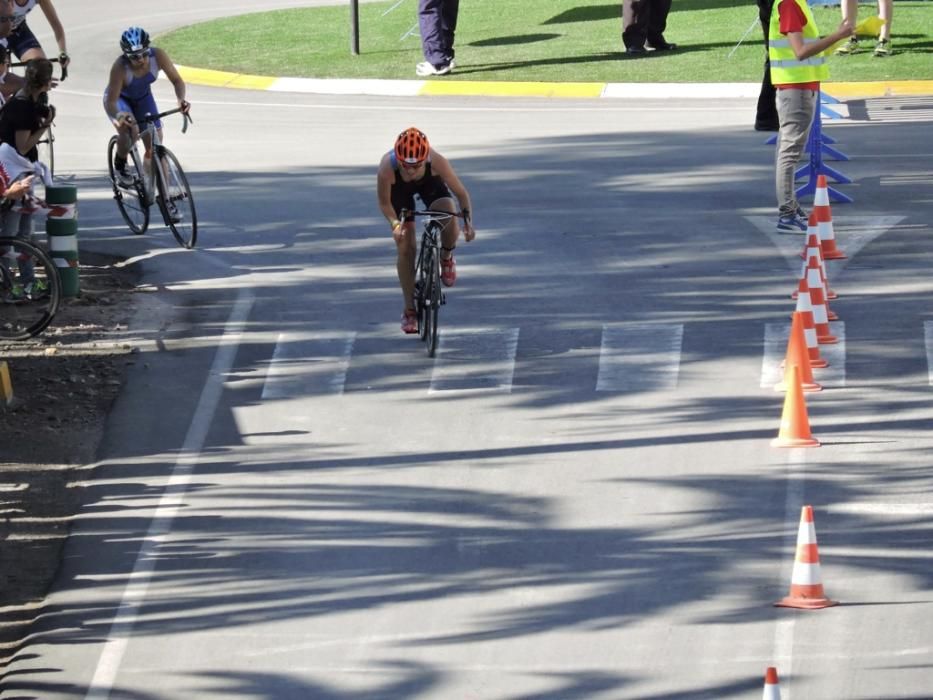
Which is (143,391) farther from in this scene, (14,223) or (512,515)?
(512,515)

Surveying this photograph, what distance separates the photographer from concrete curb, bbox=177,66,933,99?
2189 cm

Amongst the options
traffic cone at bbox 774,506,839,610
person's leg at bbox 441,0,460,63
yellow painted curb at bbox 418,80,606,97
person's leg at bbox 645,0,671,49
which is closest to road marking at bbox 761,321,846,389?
traffic cone at bbox 774,506,839,610

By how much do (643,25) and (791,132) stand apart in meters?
10.6

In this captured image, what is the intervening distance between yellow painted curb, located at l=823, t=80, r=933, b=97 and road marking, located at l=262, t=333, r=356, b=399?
10.5 m

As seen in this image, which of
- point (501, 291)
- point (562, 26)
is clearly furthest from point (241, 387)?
point (562, 26)

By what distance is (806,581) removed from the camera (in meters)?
8.48

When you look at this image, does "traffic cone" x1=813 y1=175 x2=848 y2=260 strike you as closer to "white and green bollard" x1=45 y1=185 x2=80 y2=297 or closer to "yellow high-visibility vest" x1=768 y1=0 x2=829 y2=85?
"yellow high-visibility vest" x1=768 y1=0 x2=829 y2=85

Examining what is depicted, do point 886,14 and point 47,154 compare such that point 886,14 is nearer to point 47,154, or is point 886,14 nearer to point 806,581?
point 47,154

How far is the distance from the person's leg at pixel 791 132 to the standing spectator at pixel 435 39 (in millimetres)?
9952

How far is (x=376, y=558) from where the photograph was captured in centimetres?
942

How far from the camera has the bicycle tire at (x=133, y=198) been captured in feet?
52.0

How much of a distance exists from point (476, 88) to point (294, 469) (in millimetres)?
13591

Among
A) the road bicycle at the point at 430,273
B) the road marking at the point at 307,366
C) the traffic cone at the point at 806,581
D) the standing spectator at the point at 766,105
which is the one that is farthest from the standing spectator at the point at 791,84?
the traffic cone at the point at 806,581

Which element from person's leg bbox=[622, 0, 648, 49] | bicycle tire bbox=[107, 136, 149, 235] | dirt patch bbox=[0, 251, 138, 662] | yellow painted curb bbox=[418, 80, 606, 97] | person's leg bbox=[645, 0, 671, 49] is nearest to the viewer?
dirt patch bbox=[0, 251, 138, 662]
